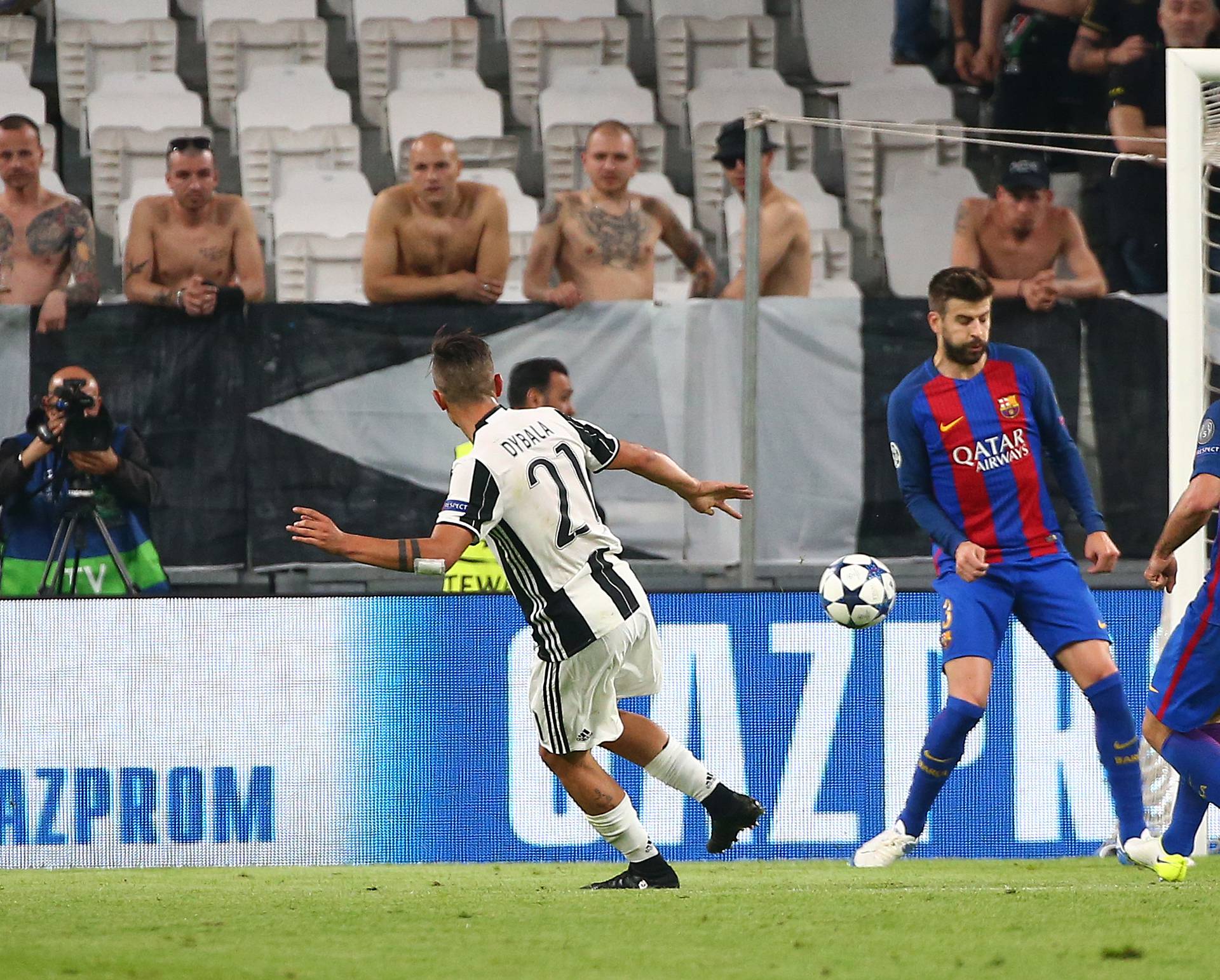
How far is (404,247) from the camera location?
9.88m

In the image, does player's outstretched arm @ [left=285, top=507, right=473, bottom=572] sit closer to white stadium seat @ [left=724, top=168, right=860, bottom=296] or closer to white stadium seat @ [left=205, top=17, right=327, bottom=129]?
white stadium seat @ [left=724, top=168, right=860, bottom=296]

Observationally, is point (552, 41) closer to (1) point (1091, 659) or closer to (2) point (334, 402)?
(2) point (334, 402)

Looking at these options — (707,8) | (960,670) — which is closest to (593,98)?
(707,8)

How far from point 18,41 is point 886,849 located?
331 inches

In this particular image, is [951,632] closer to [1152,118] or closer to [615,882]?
[615,882]

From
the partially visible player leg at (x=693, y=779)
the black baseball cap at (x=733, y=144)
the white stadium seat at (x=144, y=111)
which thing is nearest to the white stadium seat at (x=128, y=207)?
the white stadium seat at (x=144, y=111)

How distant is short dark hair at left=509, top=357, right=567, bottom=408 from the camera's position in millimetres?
8820

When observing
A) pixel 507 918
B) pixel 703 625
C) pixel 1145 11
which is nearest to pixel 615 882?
pixel 507 918

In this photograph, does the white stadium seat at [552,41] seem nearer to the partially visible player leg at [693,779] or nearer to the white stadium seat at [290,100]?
the white stadium seat at [290,100]

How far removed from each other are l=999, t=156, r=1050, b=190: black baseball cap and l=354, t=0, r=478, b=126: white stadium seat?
3.89m

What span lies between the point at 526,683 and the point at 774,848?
3.97 feet

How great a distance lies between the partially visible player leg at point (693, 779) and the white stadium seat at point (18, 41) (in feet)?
26.3

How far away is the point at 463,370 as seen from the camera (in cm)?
530

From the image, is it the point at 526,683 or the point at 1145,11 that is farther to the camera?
the point at 1145,11
